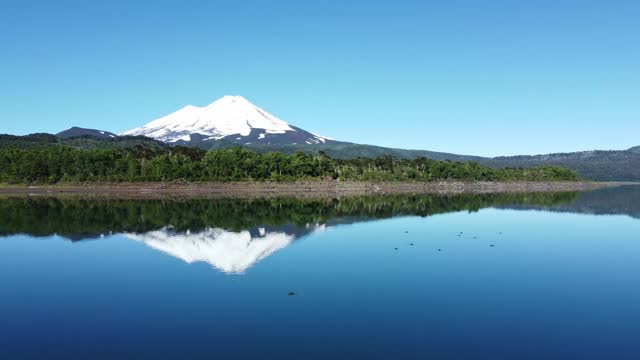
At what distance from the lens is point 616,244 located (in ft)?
137

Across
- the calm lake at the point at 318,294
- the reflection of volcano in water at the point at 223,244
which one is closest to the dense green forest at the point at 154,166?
the calm lake at the point at 318,294

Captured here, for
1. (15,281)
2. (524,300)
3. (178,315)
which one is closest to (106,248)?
(15,281)

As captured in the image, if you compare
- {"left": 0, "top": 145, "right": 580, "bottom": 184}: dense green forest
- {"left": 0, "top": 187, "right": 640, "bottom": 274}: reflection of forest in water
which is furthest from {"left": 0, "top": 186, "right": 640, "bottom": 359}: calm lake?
{"left": 0, "top": 145, "right": 580, "bottom": 184}: dense green forest

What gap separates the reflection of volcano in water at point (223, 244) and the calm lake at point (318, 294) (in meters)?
0.19

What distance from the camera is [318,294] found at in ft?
79.1

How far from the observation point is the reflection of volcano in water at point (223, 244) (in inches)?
1318

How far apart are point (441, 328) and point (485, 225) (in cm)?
4020

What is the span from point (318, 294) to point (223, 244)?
18.2 meters

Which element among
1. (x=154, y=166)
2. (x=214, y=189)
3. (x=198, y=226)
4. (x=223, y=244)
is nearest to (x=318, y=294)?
(x=223, y=244)

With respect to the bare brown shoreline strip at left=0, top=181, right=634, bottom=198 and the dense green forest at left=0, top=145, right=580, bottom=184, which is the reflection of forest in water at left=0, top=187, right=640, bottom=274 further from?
the dense green forest at left=0, top=145, right=580, bottom=184

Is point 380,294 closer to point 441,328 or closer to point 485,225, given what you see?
point 441,328

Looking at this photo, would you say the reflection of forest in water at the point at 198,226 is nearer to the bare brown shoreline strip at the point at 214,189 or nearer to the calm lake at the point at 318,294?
the calm lake at the point at 318,294

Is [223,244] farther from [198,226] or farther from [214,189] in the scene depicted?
[214,189]

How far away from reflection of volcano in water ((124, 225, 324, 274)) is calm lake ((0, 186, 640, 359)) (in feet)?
0.62
